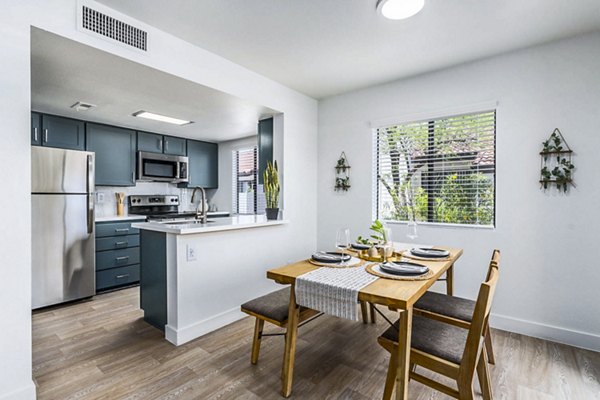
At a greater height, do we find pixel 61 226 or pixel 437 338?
pixel 61 226

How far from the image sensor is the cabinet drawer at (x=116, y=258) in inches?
145

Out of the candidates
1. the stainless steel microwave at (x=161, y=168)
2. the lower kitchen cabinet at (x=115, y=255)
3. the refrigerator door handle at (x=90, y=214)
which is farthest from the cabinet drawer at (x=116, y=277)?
the stainless steel microwave at (x=161, y=168)

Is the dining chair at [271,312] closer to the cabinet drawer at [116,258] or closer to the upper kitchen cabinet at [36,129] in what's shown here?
the cabinet drawer at [116,258]

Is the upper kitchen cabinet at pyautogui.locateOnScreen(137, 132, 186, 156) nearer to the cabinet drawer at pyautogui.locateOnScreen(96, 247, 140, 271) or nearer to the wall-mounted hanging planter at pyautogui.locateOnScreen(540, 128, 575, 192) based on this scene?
the cabinet drawer at pyautogui.locateOnScreen(96, 247, 140, 271)

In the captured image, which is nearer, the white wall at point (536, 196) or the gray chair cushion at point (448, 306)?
the gray chair cushion at point (448, 306)

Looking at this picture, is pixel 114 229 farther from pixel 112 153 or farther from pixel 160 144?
pixel 160 144

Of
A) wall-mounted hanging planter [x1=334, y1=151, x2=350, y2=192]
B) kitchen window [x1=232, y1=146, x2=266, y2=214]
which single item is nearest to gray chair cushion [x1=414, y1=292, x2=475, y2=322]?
wall-mounted hanging planter [x1=334, y1=151, x2=350, y2=192]

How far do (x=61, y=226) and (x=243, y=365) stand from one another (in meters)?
2.58

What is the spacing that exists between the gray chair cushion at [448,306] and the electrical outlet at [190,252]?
1762 millimetres

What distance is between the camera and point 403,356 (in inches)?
55.4

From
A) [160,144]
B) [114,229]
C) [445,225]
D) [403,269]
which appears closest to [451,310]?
[403,269]

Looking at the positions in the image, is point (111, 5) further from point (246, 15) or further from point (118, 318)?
point (118, 318)

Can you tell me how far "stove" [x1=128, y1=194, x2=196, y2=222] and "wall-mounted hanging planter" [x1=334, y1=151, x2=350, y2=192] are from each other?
2546mm

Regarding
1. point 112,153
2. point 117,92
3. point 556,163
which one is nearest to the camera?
point 556,163
